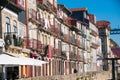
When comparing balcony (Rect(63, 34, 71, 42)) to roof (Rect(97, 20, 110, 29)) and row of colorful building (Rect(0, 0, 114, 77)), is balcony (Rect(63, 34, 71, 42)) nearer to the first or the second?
row of colorful building (Rect(0, 0, 114, 77))

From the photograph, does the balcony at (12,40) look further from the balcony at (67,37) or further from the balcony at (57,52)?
the balcony at (67,37)

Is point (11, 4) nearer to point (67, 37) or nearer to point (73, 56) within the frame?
point (67, 37)

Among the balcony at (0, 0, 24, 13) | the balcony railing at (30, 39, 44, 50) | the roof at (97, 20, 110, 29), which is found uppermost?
the roof at (97, 20, 110, 29)

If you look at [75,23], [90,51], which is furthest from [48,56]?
[90,51]

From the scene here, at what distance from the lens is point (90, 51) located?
3615 inches

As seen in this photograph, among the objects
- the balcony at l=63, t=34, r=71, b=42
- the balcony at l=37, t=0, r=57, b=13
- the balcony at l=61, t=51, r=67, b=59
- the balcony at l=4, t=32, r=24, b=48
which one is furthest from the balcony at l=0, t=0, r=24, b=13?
the balcony at l=63, t=34, r=71, b=42

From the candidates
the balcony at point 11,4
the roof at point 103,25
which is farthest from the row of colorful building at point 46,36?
the roof at point 103,25

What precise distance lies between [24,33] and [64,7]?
25824 millimetres

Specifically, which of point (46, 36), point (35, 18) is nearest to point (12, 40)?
point (35, 18)

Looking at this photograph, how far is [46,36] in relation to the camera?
175 ft

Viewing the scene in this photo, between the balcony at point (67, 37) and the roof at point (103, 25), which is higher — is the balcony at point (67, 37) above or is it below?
below

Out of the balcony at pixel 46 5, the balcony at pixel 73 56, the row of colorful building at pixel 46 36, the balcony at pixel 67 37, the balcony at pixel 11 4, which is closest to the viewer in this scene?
the balcony at pixel 11 4

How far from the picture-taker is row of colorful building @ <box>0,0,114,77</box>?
36750 mm

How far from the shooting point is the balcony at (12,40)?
34562 millimetres
